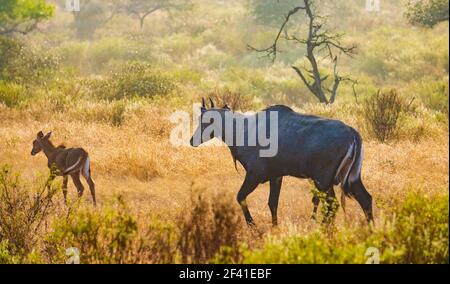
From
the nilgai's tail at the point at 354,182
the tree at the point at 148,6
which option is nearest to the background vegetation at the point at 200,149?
the nilgai's tail at the point at 354,182

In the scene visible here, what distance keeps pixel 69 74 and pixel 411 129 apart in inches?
527

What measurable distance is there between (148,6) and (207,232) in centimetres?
4136

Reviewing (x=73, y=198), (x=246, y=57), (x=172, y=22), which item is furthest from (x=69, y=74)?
(x=172, y=22)

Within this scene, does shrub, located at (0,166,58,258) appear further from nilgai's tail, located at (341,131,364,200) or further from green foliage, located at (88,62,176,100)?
green foliage, located at (88,62,176,100)

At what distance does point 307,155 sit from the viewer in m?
8.48

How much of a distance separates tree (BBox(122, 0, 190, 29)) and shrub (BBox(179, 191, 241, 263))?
1493 inches

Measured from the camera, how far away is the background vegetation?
6.47 metres

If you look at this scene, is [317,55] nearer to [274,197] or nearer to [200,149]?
[200,149]

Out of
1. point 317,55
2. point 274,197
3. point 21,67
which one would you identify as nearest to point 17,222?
point 274,197

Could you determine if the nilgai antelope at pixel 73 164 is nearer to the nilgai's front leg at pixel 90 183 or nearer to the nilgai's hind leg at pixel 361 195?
the nilgai's front leg at pixel 90 183

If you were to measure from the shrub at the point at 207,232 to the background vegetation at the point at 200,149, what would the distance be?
0.04 feet

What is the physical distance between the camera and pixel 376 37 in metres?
36.4

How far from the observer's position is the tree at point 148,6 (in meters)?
A: 45.1

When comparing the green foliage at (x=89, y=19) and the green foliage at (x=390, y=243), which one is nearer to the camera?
the green foliage at (x=390, y=243)
